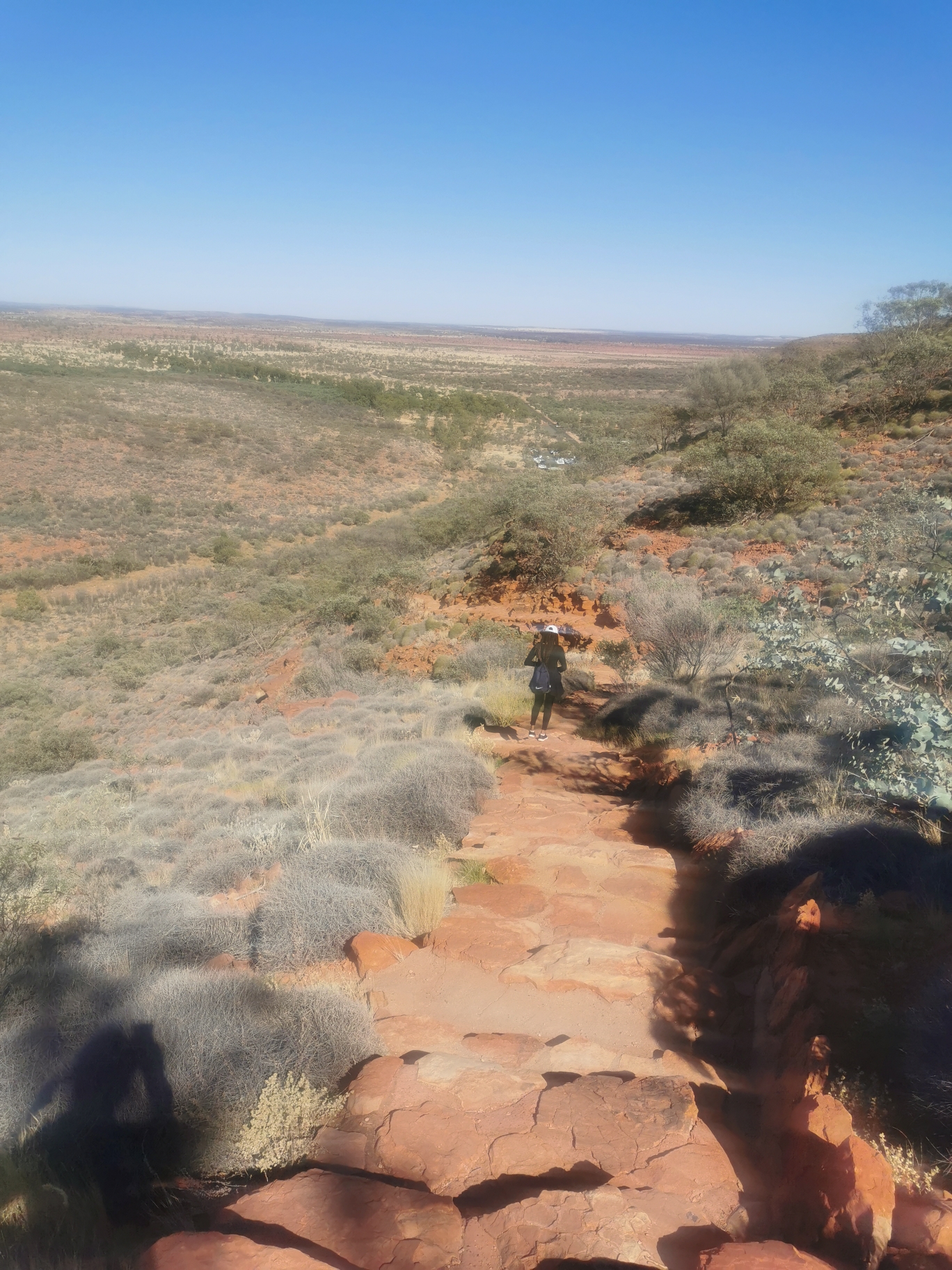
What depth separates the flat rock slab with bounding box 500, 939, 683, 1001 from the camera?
361cm

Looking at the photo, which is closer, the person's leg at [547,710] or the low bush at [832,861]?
the low bush at [832,861]

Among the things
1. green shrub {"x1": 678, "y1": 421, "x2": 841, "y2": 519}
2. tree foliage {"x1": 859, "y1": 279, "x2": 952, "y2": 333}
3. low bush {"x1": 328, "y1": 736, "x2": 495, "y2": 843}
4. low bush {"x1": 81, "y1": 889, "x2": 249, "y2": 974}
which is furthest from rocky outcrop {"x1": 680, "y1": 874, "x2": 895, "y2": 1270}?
tree foliage {"x1": 859, "y1": 279, "x2": 952, "y2": 333}

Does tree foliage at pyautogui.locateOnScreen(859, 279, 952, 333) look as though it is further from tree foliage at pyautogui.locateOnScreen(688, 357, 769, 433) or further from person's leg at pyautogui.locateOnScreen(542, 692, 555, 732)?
person's leg at pyautogui.locateOnScreen(542, 692, 555, 732)

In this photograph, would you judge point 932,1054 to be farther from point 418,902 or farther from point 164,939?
point 164,939

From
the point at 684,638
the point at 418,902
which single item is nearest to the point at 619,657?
Answer: the point at 684,638

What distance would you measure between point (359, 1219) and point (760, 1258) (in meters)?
1.22

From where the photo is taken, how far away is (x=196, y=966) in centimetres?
393

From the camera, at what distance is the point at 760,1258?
1922mm

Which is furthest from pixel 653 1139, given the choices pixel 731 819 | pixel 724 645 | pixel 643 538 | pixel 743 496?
pixel 743 496

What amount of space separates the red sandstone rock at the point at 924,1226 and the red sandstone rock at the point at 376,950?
255 centimetres

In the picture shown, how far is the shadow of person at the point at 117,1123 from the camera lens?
8.41 ft

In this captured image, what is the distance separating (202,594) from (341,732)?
1351 centimetres

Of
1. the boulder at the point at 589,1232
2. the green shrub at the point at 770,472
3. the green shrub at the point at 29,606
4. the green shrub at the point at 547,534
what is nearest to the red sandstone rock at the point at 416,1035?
the boulder at the point at 589,1232

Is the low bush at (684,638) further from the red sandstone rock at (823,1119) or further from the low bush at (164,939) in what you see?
the red sandstone rock at (823,1119)
